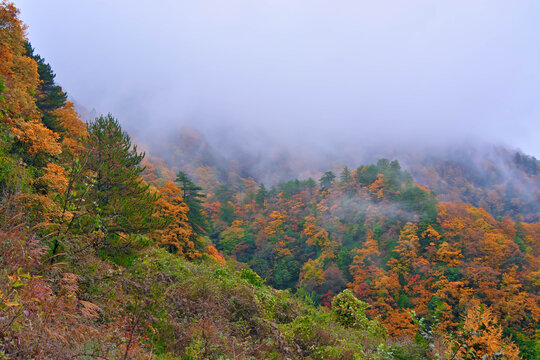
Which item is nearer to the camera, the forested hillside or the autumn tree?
the forested hillside

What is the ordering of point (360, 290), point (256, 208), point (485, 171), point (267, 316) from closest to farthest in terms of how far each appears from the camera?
point (267, 316) < point (360, 290) < point (256, 208) < point (485, 171)

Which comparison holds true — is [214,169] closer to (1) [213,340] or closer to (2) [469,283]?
(2) [469,283]

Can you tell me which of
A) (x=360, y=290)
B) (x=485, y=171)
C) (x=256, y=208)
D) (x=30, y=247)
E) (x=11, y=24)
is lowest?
(x=360, y=290)

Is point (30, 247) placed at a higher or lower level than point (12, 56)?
lower

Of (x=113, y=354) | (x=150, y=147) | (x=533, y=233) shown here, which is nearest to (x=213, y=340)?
(x=113, y=354)

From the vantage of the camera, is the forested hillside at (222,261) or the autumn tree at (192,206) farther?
the autumn tree at (192,206)

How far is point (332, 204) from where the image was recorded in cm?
4216

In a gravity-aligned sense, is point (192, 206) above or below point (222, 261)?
above

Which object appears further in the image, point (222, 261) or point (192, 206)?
point (222, 261)

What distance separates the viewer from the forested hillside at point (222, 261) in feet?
13.6

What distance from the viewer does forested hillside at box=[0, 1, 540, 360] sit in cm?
415

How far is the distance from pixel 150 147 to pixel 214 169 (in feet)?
84.7

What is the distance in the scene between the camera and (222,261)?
26062mm

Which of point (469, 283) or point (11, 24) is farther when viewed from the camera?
point (469, 283)
